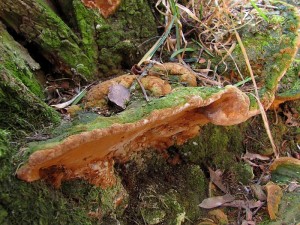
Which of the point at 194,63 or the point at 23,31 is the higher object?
the point at 23,31

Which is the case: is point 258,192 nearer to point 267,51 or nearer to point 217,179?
point 217,179

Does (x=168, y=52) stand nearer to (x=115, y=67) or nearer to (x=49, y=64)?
(x=115, y=67)

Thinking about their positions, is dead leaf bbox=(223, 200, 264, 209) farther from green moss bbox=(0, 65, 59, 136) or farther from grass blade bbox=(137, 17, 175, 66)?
green moss bbox=(0, 65, 59, 136)

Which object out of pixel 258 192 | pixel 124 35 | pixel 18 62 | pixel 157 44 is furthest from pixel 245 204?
pixel 18 62

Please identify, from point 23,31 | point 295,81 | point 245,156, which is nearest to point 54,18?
point 23,31

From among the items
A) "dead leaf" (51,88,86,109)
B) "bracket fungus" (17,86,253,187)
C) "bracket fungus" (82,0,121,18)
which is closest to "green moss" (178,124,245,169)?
"bracket fungus" (17,86,253,187)

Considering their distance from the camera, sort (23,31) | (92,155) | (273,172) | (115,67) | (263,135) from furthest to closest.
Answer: (263,135)
(273,172)
(115,67)
(23,31)
(92,155)
